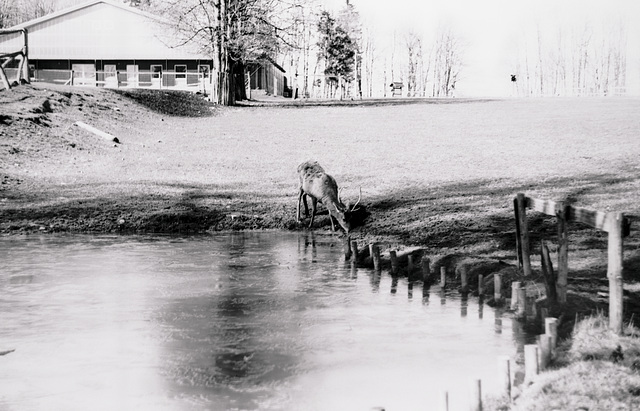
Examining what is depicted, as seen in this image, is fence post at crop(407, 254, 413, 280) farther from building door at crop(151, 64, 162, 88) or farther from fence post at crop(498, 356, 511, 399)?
building door at crop(151, 64, 162, 88)

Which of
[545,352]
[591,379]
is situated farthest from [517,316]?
[591,379]

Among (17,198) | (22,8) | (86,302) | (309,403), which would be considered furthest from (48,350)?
(22,8)

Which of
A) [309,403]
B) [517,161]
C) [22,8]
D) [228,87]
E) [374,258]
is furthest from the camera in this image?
[22,8]

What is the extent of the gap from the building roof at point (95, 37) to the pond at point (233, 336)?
153 ft

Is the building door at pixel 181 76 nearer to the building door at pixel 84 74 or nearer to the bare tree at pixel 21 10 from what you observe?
the building door at pixel 84 74

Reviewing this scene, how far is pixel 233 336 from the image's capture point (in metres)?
8.69

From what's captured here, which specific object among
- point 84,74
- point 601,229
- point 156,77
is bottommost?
point 601,229

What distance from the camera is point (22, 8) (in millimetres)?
104500

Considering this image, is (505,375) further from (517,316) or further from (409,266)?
(409,266)

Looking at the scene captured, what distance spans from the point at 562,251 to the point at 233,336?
3500 millimetres

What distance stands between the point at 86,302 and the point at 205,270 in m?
2.45

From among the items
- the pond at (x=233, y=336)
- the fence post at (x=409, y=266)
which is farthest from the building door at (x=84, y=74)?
the fence post at (x=409, y=266)

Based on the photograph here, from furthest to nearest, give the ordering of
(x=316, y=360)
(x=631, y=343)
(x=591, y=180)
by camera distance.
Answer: (x=591, y=180)
(x=316, y=360)
(x=631, y=343)

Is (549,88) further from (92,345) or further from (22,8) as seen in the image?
(92,345)
